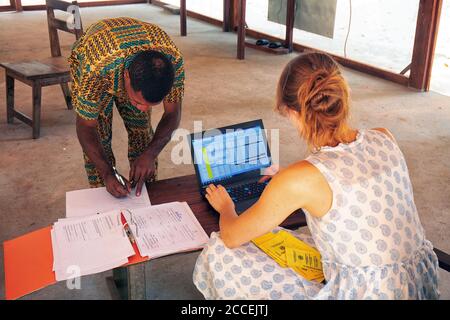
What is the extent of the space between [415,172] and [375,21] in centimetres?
225

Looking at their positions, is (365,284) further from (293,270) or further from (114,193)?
(114,193)

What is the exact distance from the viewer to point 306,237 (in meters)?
1.67

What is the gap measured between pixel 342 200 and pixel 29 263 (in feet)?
2.60

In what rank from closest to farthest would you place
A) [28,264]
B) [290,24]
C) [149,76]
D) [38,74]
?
[28,264]
[149,76]
[38,74]
[290,24]

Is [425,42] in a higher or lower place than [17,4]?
higher

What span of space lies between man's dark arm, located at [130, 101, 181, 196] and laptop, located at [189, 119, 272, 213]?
200 mm

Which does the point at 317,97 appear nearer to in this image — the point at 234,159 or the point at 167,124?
the point at 234,159

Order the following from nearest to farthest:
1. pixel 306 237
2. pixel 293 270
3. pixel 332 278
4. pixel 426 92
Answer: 1. pixel 332 278
2. pixel 293 270
3. pixel 306 237
4. pixel 426 92

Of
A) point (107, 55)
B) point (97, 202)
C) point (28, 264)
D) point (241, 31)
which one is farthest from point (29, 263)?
point (241, 31)

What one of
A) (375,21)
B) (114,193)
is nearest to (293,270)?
(114,193)

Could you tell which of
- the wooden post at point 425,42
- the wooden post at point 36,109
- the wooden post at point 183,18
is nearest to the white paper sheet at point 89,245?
the wooden post at point 36,109

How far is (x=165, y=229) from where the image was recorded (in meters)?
1.57

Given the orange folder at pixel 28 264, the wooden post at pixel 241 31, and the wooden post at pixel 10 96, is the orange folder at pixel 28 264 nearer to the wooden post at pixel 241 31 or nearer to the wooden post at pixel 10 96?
the wooden post at pixel 10 96

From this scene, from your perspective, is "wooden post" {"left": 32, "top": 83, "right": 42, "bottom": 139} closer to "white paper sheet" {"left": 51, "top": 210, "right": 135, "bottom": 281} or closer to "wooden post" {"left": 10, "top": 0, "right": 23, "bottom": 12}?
"white paper sheet" {"left": 51, "top": 210, "right": 135, "bottom": 281}
